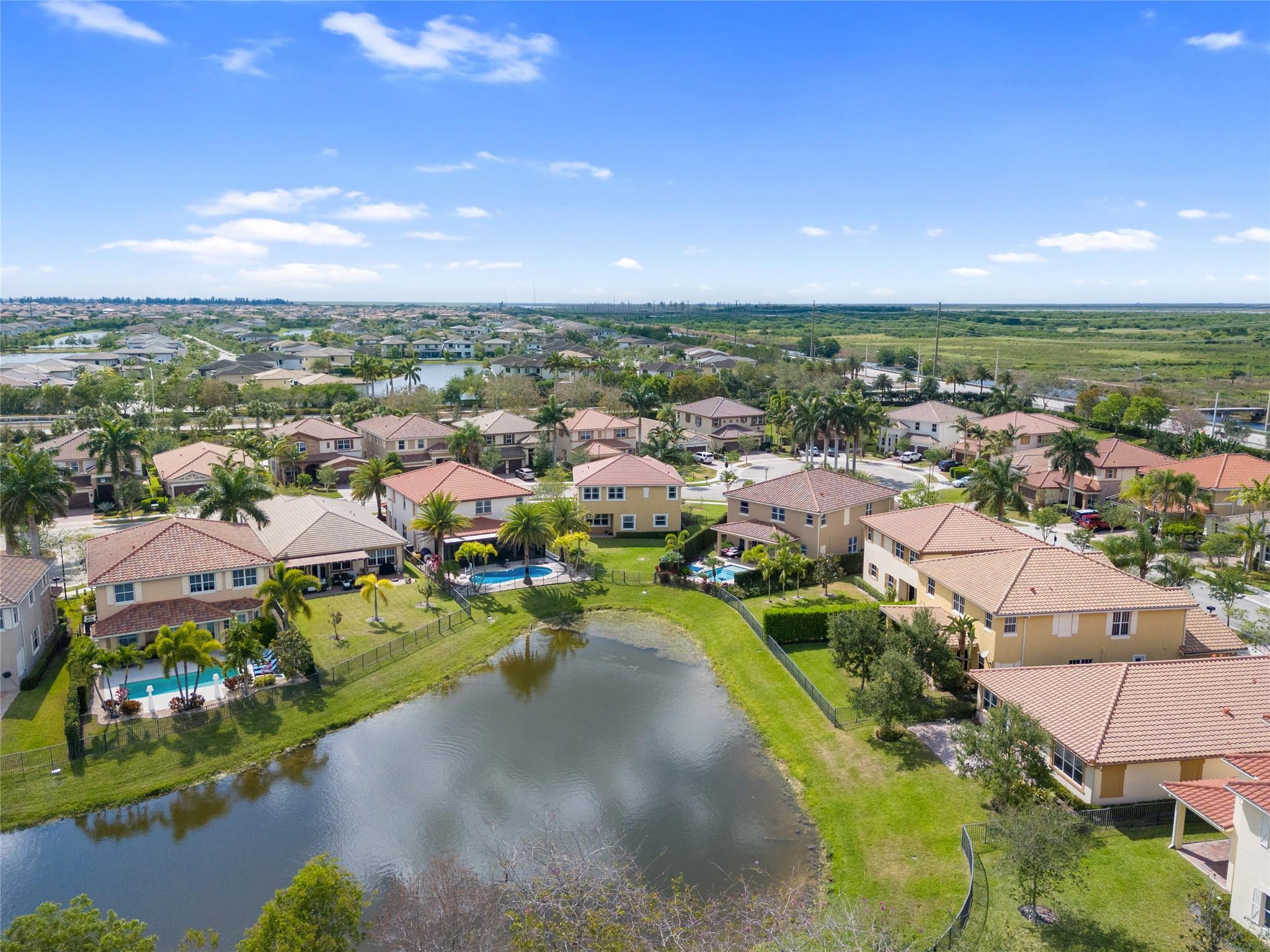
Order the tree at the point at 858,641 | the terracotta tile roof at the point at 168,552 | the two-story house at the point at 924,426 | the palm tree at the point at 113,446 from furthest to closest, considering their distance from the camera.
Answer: the two-story house at the point at 924,426 → the palm tree at the point at 113,446 → the terracotta tile roof at the point at 168,552 → the tree at the point at 858,641

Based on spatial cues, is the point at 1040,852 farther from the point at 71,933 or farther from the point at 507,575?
the point at 507,575

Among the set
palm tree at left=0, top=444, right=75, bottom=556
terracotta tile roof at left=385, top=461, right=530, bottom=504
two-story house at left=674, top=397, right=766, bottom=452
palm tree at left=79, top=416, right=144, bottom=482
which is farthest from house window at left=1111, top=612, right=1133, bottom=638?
palm tree at left=79, top=416, right=144, bottom=482

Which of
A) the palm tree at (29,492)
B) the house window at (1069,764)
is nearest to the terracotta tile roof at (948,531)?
the house window at (1069,764)

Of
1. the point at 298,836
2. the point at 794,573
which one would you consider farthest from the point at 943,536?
the point at 298,836

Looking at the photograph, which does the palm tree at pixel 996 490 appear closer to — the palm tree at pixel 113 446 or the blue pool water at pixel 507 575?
the blue pool water at pixel 507 575

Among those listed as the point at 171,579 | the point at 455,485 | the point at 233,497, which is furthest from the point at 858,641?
the point at 233,497

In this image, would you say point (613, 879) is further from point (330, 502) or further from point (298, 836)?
point (330, 502)
